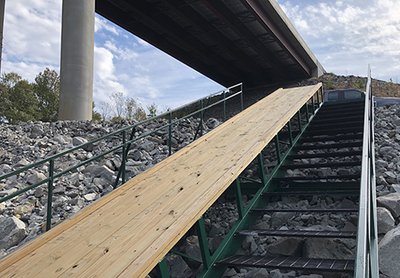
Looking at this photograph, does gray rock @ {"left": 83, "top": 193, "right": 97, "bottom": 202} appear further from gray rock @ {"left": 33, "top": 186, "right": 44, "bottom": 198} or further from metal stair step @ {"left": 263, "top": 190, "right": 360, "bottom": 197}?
metal stair step @ {"left": 263, "top": 190, "right": 360, "bottom": 197}

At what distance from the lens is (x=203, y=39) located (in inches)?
984

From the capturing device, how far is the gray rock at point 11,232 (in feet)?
16.7

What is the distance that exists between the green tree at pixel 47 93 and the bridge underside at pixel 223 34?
958cm

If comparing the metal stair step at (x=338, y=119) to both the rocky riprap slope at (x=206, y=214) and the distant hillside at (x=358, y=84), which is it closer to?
the rocky riprap slope at (x=206, y=214)

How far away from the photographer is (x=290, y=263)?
394 centimetres

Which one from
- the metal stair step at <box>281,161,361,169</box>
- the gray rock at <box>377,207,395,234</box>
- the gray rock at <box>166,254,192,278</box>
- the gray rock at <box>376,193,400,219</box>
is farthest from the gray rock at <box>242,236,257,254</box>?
the metal stair step at <box>281,161,361,169</box>

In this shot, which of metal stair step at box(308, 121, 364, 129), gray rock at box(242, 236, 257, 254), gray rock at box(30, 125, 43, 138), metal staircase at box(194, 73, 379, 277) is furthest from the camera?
gray rock at box(30, 125, 43, 138)

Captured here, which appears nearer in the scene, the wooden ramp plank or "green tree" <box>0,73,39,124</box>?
the wooden ramp plank

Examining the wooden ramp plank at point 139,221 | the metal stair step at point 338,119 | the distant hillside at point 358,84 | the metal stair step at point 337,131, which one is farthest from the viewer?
the distant hillside at point 358,84

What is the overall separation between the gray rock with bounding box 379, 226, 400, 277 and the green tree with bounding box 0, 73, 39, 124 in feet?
89.4

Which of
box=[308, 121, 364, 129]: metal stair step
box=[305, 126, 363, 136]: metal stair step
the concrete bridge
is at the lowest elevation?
box=[305, 126, 363, 136]: metal stair step

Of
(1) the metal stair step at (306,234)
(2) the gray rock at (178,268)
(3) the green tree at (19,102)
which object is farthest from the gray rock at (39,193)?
(3) the green tree at (19,102)

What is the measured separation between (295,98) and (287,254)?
471 cm

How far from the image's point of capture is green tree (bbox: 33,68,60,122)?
29.4 meters
